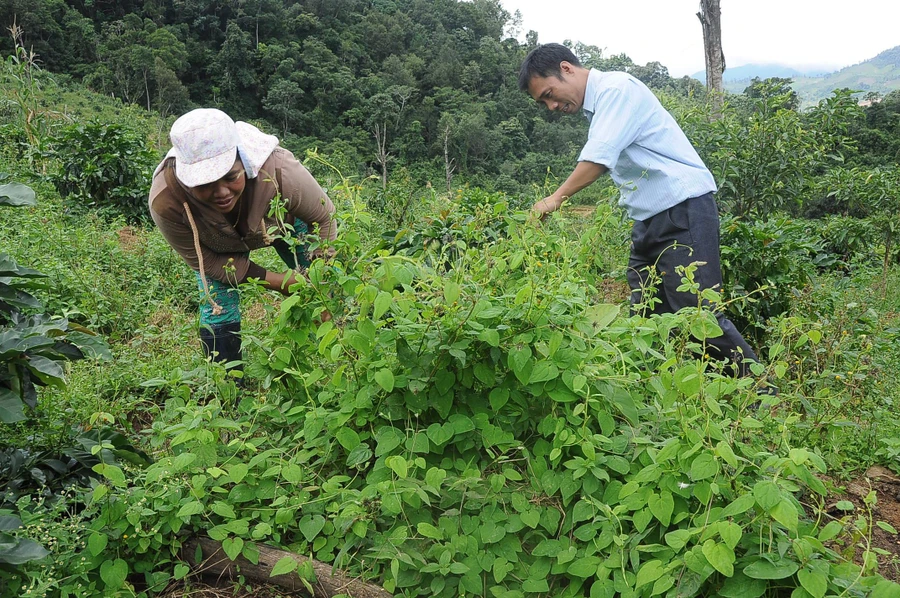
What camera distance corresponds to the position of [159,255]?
5129 mm

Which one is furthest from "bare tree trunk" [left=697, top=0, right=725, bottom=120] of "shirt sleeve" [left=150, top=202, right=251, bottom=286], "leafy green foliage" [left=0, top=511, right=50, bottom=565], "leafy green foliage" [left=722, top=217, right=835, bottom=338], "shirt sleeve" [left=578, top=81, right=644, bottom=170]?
"leafy green foliage" [left=0, top=511, right=50, bottom=565]

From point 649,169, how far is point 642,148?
11 centimetres

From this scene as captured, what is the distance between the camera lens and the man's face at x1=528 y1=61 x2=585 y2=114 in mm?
3053

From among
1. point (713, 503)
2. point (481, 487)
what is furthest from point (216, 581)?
point (713, 503)

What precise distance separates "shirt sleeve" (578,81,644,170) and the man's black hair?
0.30 m

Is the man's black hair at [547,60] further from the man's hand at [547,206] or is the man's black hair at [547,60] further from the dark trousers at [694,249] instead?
the dark trousers at [694,249]

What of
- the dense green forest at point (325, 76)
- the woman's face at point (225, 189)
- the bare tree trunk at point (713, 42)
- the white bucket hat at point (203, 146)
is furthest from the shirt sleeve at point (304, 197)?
the dense green forest at point (325, 76)

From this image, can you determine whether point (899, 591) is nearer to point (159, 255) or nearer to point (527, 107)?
point (159, 255)

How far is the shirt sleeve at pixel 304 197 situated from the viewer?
260 centimetres

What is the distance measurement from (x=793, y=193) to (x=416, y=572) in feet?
15.1

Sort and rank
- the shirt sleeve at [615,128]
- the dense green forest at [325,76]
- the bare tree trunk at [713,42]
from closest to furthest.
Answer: the shirt sleeve at [615,128]
the bare tree trunk at [713,42]
the dense green forest at [325,76]

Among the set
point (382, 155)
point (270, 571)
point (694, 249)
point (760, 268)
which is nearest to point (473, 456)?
point (270, 571)

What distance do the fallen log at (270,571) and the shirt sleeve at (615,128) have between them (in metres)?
1.99

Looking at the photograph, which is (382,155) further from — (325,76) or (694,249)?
(325,76)
